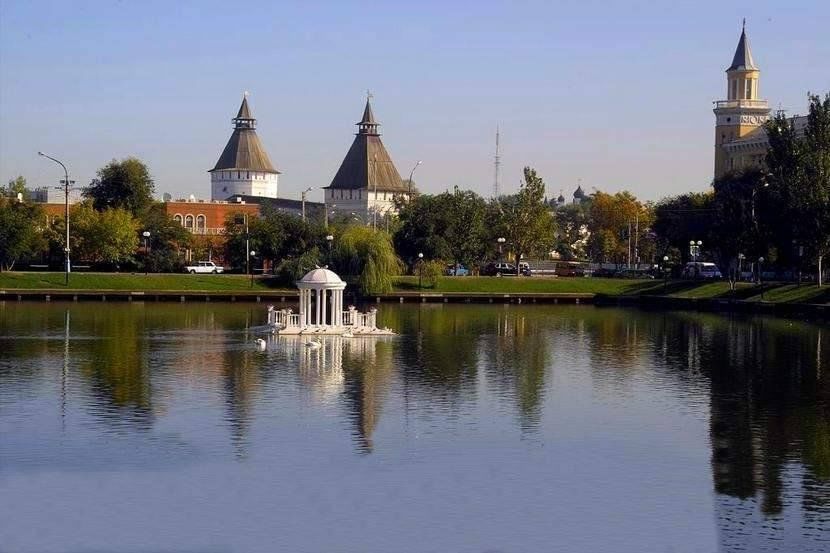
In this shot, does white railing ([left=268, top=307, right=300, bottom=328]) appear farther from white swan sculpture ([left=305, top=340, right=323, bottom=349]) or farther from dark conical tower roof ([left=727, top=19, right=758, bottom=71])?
dark conical tower roof ([left=727, top=19, right=758, bottom=71])

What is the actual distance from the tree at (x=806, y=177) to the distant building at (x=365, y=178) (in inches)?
2706

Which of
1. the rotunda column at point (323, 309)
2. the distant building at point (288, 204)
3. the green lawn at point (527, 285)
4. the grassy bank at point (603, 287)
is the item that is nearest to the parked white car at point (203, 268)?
the green lawn at point (527, 285)

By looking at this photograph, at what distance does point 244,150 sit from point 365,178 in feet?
77.3

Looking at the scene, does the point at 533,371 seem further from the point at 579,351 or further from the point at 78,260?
the point at 78,260

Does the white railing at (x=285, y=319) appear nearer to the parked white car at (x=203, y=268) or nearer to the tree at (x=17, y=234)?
the tree at (x=17, y=234)

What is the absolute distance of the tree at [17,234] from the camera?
97312 millimetres

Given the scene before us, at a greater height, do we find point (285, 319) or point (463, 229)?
point (463, 229)

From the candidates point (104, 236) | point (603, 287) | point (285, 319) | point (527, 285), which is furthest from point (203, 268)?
point (285, 319)

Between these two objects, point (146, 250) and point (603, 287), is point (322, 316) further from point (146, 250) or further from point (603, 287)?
point (146, 250)

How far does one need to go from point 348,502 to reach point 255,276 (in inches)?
2846

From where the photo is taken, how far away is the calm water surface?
24.3 meters

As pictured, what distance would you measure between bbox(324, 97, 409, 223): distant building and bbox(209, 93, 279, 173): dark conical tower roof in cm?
1677

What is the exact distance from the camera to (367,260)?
9019 centimetres

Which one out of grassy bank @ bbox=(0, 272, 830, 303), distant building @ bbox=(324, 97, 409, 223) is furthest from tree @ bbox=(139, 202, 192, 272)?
distant building @ bbox=(324, 97, 409, 223)
